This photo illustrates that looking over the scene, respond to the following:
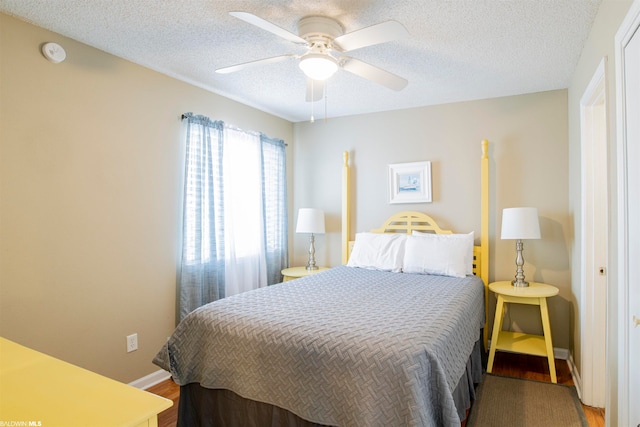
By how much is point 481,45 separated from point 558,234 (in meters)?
1.87

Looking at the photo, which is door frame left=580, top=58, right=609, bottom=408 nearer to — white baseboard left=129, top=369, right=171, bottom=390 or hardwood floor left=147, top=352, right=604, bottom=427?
hardwood floor left=147, top=352, right=604, bottom=427

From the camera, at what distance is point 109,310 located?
2594mm

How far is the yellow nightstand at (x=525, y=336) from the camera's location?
9.43ft

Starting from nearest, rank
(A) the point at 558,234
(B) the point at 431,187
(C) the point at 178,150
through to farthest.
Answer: (C) the point at 178,150 → (A) the point at 558,234 → (B) the point at 431,187

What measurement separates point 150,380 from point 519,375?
2.89m

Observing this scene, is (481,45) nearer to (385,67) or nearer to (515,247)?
(385,67)

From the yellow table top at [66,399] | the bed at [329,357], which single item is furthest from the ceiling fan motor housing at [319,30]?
the yellow table top at [66,399]

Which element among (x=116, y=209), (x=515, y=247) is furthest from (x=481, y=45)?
(x=116, y=209)

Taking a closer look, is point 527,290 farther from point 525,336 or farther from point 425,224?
point 425,224

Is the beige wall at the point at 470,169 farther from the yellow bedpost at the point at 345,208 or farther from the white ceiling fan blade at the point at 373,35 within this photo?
the white ceiling fan blade at the point at 373,35

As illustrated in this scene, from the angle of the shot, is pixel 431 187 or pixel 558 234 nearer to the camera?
pixel 558 234

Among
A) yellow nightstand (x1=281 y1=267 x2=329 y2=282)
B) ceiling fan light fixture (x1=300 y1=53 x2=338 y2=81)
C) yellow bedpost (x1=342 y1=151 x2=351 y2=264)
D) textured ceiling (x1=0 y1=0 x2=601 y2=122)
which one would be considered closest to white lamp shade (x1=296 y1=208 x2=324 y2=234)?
yellow bedpost (x1=342 y1=151 x2=351 y2=264)

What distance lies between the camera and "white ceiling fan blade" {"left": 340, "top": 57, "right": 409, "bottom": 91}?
89.9 inches

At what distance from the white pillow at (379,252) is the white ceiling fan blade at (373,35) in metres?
1.99
